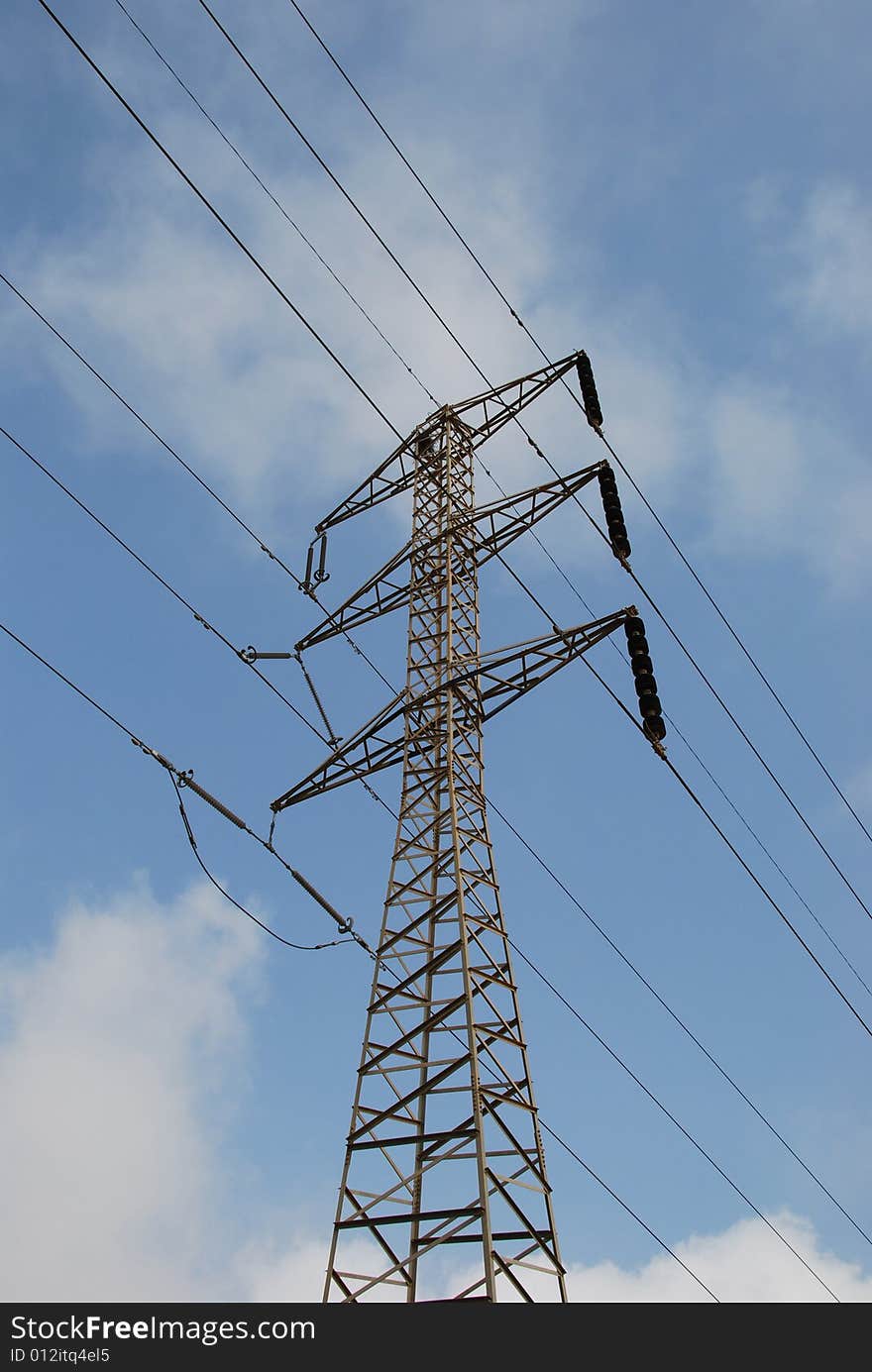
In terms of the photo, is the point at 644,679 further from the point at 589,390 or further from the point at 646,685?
the point at 589,390

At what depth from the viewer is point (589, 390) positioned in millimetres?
18406

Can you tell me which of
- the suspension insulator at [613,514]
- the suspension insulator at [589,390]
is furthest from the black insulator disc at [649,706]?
the suspension insulator at [589,390]

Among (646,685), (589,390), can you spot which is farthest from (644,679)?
(589,390)

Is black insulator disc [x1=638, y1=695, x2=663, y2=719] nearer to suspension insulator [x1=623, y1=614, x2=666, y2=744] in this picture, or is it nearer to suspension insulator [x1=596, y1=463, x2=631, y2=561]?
suspension insulator [x1=623, y1=614, x2=666, y2=744]

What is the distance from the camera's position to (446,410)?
63.7 feet

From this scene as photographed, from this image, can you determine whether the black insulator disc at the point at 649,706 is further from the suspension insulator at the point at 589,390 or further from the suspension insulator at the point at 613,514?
the suspension insulator at the point at 589,390

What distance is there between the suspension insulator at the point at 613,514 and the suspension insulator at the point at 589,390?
1.86 m

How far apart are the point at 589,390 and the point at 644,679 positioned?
6794 millimetres

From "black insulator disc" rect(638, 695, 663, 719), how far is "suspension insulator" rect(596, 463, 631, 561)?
294 centimetres

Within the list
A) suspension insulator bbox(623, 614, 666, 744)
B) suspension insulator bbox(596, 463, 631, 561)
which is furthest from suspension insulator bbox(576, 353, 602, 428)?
suspension insulator bbox(623, 614, 666, 744)

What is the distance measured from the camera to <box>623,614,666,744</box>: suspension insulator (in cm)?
1381

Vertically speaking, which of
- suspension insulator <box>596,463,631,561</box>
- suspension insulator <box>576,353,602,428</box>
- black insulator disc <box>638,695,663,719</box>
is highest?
suspension insulator <box>576,353,602,428</box>
